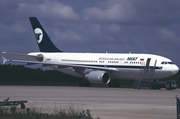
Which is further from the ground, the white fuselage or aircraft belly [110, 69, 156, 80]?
the white fuselage

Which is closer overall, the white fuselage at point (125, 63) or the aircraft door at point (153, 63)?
the white fuselage at point (125, 63)

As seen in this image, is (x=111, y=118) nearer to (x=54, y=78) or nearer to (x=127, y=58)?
(x=127, y=58)

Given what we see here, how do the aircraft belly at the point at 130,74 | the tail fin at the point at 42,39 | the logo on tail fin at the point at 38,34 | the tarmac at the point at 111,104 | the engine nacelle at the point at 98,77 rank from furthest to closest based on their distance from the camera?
1. the logo on tail fin at the point at 38,34
2. the tail fin at the point at 42,39
3. the engine nacelle at the point at 98,77
4. the aircraft belly at the point at 130,74
5. the tarmac at the point at 111,104

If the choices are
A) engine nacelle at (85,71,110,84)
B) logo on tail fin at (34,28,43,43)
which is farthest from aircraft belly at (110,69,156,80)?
logo on tail fin at (34,28,43,43)

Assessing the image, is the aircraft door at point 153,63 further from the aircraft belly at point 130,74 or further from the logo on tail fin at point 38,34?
the logo on tail fin at point 38,34

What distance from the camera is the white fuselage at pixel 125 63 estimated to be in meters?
39.3

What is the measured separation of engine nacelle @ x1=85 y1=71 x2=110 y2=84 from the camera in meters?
41.5

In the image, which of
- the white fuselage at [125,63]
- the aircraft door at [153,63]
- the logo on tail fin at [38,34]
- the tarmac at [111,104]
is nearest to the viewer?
the tarmac at [111,104]

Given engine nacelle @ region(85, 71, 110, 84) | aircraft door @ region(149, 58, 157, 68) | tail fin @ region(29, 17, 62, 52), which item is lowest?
engine nacelle @ region(85, 71, 110, 84)

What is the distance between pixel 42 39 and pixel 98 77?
15256mm

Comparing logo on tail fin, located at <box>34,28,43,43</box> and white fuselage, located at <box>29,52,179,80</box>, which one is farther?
logo on tail fin, located at <box>34,28,43,43</box>

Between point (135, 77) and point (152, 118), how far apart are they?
27903 mm

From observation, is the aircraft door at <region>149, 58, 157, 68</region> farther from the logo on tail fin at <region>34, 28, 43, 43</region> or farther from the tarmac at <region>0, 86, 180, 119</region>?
the logo on tail fin at <region>34, 28, 43, 43</region>

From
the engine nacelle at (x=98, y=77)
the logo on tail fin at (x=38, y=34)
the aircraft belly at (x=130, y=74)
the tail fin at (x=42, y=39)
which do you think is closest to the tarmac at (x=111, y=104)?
the aircraft belly at (x=130, y=74)
